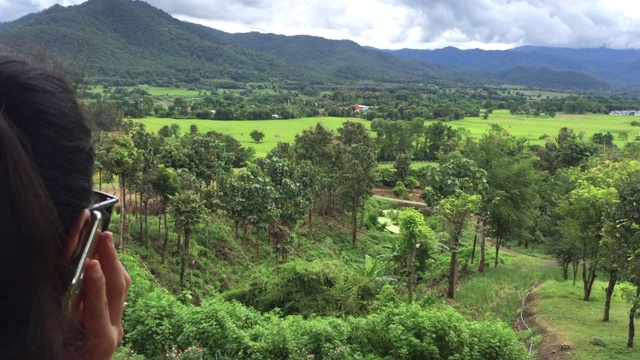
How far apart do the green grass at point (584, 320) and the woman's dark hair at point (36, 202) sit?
13.3m

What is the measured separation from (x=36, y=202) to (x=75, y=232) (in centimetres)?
13

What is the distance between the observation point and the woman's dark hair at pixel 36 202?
2.23 ft

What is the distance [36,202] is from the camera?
2.28 feet

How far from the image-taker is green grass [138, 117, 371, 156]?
45.2 meters

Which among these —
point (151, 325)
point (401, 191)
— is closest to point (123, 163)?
point (151, 325)

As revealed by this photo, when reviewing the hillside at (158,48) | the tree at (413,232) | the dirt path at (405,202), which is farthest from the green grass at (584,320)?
the hillside at (158,48)

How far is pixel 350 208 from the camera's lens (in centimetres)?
2889

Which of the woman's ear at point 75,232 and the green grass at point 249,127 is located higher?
the woman's ear at point 75,232

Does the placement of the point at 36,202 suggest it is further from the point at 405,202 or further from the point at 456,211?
the point at 405,202

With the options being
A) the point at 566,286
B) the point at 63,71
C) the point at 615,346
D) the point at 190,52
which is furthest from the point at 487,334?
the point at 190,52

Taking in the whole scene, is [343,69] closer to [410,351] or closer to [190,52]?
[190,52]

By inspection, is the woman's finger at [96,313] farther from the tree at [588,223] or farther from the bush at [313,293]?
the tree at [588,223]

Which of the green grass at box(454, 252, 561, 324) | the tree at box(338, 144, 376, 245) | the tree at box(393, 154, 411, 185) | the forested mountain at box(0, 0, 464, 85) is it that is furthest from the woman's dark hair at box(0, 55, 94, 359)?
the forested mountain at box(0, 0, 464, 85)

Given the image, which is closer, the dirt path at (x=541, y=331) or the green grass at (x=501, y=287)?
the dirt path at (x=541, y=331)
